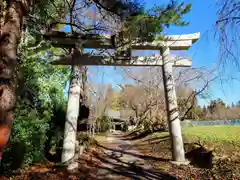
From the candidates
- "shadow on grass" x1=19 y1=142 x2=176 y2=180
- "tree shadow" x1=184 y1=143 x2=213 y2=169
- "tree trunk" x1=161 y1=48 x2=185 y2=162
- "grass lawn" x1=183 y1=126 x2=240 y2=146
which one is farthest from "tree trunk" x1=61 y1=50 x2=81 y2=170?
"grass lawn" x1=183 y1=126 x2=240 y2=146

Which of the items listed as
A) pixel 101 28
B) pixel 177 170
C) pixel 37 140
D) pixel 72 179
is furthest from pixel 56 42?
pixel 177 170

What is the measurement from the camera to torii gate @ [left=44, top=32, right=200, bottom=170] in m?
6.32

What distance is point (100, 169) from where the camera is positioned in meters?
6.23

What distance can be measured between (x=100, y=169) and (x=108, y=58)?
12.6 feet

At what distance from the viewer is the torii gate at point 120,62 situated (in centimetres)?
632

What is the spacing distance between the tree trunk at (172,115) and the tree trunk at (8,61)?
17.7 feet

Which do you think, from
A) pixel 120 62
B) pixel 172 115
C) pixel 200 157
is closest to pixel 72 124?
pixel 120 62

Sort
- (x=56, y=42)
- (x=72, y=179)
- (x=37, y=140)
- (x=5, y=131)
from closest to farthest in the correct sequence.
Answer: (x=5, y=131), (x=72, y=179), (x=37, y=140), (x=56, y=42)

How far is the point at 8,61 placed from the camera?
2547mm

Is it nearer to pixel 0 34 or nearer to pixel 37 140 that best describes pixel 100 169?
pixel 37 140

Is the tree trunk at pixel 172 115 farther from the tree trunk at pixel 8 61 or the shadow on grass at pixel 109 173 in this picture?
the tree trunk at pixel 8 61

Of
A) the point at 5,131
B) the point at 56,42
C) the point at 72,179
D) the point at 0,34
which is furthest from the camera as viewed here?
the point at 56,42

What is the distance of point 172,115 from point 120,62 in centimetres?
269

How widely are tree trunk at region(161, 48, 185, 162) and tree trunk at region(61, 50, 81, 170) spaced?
3.18 m
